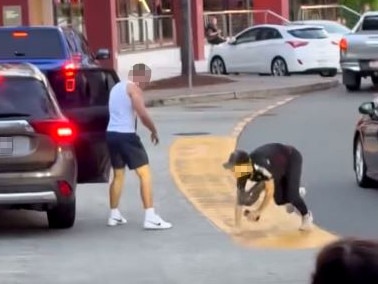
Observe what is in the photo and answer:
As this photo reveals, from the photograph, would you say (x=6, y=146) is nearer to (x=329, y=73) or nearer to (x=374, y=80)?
(x=374, y=80)

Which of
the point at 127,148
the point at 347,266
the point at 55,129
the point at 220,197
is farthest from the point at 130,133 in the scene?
the point at 347,266

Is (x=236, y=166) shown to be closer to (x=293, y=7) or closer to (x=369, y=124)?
(x=369, y=124)

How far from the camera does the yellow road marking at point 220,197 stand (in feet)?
33.5

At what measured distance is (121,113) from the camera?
35.2 ft

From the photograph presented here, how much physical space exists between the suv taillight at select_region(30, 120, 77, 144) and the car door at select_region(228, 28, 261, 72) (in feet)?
80.0

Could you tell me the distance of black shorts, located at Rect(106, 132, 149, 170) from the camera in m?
10.7

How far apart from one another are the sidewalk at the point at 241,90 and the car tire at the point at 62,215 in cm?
1505

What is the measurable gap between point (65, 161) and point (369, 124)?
4.28 metres

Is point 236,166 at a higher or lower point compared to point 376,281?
lower

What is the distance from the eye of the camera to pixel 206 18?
49.3m

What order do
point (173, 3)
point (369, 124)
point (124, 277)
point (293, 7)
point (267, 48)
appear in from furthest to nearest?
point (293, 7) → point (173, 3) → point (267, 48) → point (369, 124) → point (124, 277)

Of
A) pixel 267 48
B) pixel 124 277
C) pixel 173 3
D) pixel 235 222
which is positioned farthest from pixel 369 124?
pixel 173 3

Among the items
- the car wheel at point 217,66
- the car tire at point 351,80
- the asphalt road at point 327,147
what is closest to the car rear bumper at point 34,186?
the asphalt road at point 327,147

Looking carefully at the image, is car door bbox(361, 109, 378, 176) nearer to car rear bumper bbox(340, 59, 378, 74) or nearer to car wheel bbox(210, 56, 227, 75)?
car rear bumper bbox(340, 59, 378, 74)
